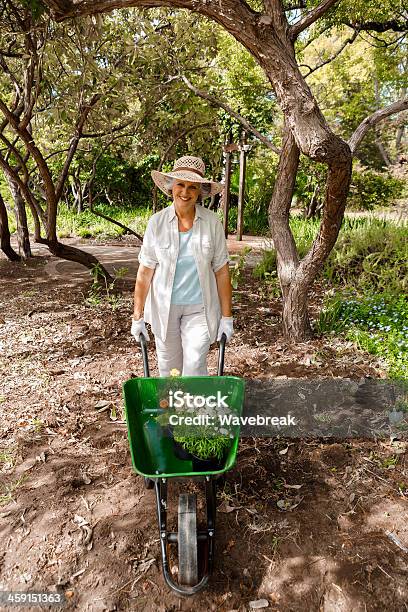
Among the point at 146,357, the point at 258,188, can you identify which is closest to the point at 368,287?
the point at 146,357

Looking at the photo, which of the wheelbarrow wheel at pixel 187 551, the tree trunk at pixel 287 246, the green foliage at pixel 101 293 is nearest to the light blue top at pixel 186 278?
the wheelbarrow wheel at pixel 187 551

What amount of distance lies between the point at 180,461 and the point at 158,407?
25cm

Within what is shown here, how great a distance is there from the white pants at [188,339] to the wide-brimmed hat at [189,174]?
61 centimetres

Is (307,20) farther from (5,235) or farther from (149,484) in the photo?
(5,235)

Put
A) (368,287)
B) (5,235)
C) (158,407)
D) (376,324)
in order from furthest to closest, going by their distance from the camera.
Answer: (5,235) < (368,287) < (376,324) < (158,407)

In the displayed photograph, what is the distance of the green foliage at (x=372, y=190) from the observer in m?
12.0

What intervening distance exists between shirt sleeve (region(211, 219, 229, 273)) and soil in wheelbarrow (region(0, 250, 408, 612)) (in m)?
1.09

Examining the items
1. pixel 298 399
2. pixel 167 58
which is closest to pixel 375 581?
pixel 298 399

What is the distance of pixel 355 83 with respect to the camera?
484 inches

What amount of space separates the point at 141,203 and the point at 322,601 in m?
13.3

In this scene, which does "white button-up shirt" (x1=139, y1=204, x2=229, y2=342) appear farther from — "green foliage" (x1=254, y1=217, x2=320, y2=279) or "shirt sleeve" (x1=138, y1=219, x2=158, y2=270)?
"green foliage" (x1=254, y1=217, x2=320, y2=279)

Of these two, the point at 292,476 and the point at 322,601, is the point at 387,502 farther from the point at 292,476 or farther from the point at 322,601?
the point at 322,601

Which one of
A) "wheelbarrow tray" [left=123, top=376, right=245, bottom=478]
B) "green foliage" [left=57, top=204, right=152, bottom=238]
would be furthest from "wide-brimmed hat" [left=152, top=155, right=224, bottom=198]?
"green foliage" [left=57, top=204, right=152, bottom=238]

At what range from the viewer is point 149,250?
2416mm
